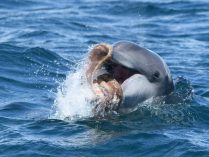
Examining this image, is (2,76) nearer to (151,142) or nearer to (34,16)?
(151,142)

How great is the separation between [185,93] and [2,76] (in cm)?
316

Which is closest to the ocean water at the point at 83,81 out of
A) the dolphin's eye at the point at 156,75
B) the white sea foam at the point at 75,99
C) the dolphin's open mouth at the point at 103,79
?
the white sea foam at the point at 75,99

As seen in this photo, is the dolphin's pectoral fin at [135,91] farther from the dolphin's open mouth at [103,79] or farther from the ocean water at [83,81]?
the ocean water at [83,81]

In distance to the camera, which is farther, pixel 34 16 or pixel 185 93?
pixel 34 16

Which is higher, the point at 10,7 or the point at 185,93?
the point at 10,7

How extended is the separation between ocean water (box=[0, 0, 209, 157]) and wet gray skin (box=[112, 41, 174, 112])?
0.25 m

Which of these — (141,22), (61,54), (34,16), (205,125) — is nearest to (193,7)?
(141,22)

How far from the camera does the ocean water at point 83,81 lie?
29.6 feet

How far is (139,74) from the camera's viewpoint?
373 inches

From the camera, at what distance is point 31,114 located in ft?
34.1

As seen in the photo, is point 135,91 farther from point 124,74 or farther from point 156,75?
point 156,75

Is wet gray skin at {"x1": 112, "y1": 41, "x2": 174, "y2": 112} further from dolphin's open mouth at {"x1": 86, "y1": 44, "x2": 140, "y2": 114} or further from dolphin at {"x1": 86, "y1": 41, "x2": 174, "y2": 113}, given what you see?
dolphin's open mouth at {"x1": 86, "y1": 44, "x2": 140, "y2": 114}

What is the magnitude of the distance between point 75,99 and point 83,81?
1.36 ft

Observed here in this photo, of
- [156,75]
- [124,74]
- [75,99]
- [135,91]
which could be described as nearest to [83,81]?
[75,99]
